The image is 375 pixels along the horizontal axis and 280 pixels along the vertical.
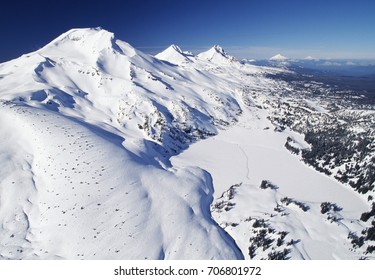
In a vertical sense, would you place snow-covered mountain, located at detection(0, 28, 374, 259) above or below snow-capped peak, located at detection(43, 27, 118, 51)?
below

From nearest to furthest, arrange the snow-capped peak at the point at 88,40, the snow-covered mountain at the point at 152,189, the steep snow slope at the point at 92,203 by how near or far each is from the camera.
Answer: the steep snow slope at the point at 92,203, the snow-covered mountain at the point at 152,189, the snow-capped peak at the point at 88,40

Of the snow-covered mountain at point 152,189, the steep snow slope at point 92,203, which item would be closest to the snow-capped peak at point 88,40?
the snow-covered mountain at point 152,189

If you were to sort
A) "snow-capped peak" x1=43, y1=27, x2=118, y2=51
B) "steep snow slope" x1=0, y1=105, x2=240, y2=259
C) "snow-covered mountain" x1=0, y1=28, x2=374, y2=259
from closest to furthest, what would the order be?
"steep snow slope" x1=0, y1=105, x2=240, y2=259
"snow-covered mountain" x1=0, y1=28, x2=374, y2=259
"snow-capped peak" x1=43, y1=27, x2=118, y2=51

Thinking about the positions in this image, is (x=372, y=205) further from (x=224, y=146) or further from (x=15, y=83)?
(x=15, y=83)

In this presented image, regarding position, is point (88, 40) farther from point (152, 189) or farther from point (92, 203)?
point (92, 203)

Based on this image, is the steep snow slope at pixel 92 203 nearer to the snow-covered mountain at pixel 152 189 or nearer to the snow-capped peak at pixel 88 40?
the snow-covered mountain at pixel 152 189

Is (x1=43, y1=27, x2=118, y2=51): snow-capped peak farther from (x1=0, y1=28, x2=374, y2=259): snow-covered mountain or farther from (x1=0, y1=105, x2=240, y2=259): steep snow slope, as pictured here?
(x1=0, y1=105, x2=240, y2=259): steep snow slope

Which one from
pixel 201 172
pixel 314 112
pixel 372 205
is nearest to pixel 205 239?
pixel 201 172

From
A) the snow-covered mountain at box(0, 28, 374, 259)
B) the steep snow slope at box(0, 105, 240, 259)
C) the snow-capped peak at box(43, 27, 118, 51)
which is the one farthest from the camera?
the snow-capped peak at box(43, 27, 118, 51)

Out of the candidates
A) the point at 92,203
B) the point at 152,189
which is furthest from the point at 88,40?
the point at 92,203

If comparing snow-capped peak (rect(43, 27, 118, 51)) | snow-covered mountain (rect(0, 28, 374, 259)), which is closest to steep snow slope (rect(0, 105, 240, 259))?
snow-covered mountain (rect(0, 28, 374, 259))
